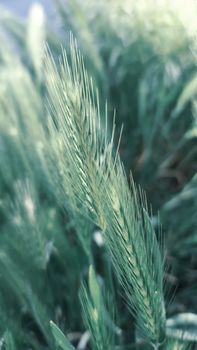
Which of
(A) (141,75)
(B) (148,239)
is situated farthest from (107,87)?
(B) (148,239)

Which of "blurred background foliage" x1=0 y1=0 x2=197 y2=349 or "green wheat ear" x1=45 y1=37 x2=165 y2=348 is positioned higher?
"blurred background foliage" x1=0 y1=0 x2=197 y2=349

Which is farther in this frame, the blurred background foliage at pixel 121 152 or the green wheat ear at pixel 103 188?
the blurred background foliage at pixel 121 152

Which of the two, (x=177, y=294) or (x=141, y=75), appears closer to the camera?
(x=177, y=294)

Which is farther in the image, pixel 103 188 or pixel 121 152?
pixel 121 152

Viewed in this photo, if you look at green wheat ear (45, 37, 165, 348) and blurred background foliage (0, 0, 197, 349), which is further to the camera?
blurred background foliage (0, 0, 197, 349)

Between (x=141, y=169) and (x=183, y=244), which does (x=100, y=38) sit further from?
(x=183, y=244)

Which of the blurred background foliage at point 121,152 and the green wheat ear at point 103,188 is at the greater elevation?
the blurred background foliage at point 121,152

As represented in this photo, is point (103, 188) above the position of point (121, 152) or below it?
below

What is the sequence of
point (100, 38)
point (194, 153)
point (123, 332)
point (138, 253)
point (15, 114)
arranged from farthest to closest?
point (100, 38)
point (194, 153)
point (15, 114)
point (123, 332)
point (138, 253)
